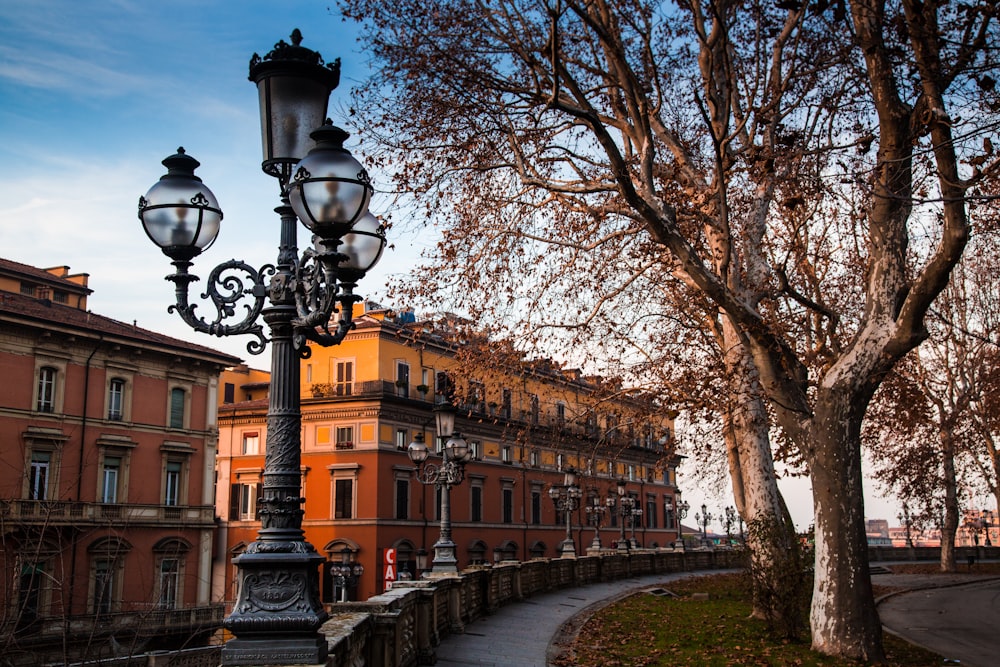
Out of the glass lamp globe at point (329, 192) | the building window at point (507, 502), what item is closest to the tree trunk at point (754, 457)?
the glass lamp globe at point (329, 192)

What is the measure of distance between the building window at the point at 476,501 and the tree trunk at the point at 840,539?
42.0m

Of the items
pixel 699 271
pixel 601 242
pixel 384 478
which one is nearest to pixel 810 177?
pixel 699 271

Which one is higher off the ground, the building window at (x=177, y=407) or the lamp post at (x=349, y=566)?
the building window at (x=177, y=407)

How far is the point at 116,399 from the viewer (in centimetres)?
3869

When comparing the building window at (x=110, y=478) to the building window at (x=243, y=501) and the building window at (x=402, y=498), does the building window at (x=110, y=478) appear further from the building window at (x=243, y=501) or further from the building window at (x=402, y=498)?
the building window at (x=402, y=498)

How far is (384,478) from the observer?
4894 cm

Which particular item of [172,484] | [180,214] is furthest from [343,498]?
[180,214]

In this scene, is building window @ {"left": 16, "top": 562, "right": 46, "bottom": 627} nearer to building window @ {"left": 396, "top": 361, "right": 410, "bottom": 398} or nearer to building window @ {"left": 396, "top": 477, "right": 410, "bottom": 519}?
building window @ {"left": 396, "top": 477, "right": 410, "bottom": 519}

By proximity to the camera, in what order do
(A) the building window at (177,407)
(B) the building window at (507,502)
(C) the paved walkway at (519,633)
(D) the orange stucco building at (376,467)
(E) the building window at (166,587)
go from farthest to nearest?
(B) the building window at (507,502), (D) the orange stucco building at (376,467), (A) the building window at (177,407), (C) the paved walkway at (519,633), (E) the building window at (166,587)

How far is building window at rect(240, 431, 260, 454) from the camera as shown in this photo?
5375 centimetres

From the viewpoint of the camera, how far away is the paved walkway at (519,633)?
42.8 feet

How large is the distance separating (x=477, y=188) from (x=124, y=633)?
10688 mm

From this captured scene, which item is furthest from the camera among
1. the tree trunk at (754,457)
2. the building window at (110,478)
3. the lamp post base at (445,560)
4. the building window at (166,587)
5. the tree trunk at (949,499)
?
the tree trunk at (949,499)

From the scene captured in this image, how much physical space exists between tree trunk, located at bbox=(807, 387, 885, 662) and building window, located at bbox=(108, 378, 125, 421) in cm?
3183
